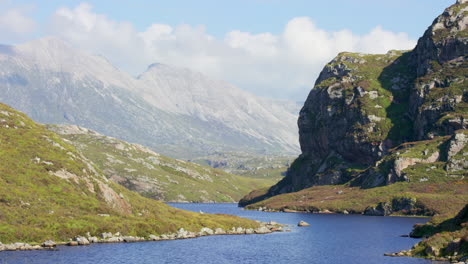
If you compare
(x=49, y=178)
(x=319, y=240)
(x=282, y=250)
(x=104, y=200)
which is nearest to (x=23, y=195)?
(x=49, y=178)

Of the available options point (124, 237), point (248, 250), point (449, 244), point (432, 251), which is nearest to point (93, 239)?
point (124, 237)

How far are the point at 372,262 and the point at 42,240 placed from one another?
64064 millimetres

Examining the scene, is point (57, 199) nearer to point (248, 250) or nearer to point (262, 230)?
point (248, 250)

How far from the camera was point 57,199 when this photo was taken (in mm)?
129000

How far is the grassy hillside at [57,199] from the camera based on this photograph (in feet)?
381

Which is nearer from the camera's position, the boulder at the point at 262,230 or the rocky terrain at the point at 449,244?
the rocky terrain at the point at 449,244

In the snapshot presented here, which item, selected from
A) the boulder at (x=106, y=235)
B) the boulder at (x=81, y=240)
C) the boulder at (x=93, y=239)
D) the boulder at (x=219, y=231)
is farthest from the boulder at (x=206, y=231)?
the boulder at (x=81, y=240)

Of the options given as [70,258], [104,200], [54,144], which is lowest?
[70,258]

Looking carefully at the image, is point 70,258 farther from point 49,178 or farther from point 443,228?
point 443,228

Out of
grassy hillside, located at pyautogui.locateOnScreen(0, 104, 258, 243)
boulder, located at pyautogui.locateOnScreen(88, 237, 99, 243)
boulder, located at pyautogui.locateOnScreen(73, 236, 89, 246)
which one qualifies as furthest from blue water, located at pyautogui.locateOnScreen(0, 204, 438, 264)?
grassy hillside, located at pyautogui.locateOnScreen(0, 104, 258, 243)

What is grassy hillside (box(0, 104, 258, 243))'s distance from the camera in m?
116

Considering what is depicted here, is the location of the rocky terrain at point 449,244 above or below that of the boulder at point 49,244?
above

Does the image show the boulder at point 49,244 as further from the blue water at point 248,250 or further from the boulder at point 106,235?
the boulder at point 106,235

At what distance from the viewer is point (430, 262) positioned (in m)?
95.3
